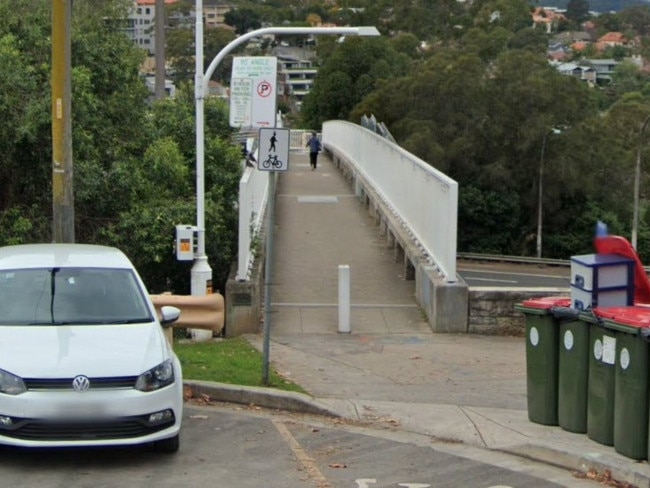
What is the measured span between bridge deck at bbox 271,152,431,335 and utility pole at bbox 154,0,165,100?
3.81 metres

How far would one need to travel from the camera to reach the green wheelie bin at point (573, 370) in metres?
8.80

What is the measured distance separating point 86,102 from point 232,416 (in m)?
8.03

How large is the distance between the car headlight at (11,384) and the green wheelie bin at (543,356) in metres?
4.00

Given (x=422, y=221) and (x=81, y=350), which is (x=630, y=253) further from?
(x=422, y=221)

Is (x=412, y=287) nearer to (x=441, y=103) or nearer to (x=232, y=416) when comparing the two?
(x=232, y=416)

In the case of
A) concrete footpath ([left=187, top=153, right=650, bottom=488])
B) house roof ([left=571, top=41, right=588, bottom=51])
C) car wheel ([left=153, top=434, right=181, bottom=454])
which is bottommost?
concrete footpath ([left=187, top=153, right=650, bottom=488])

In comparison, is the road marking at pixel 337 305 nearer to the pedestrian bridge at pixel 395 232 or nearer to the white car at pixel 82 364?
the pedestrian bridge at pixel 395 232

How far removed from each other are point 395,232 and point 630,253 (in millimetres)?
10369

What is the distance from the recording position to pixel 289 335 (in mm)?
14164

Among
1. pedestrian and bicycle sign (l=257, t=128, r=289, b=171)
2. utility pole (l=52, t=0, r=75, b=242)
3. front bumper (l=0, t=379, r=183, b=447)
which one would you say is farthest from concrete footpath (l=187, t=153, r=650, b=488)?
utility pole (l=52, t=0, r=75, b=242)

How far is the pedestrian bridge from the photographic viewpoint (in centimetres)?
1430

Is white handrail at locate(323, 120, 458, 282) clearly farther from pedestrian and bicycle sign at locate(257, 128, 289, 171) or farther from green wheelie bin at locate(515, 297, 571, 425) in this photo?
green wheelie bin at locate(515, 297, 571, 425)

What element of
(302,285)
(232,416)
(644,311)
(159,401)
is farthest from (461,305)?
(159,401)

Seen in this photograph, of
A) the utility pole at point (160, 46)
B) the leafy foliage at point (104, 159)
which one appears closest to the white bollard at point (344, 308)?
the leafy foliage at point (104, 159)
